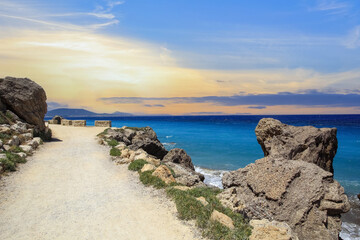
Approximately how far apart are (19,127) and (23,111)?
10.1 ft

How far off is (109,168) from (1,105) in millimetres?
15067

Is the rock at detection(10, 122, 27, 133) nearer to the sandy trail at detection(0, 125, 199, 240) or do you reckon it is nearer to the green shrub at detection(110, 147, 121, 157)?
the sandy trail at detection(0, 125, 199, 240)

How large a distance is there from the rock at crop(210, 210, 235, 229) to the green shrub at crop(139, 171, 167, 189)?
4.27 meters

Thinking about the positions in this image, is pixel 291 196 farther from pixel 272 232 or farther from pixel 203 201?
pixel 203 201

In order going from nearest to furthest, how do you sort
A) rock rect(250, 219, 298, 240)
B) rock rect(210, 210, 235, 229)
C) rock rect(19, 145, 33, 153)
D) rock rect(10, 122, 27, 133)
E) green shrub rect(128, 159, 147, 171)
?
rock rect(250, 219, 298, 240) → rock rect(210, 210, 235, 229) → green shrub rect(128, 159, 147, 171) → rock rect(19, 145, 33, 153) → rock rect(10, 122, 27, 133)

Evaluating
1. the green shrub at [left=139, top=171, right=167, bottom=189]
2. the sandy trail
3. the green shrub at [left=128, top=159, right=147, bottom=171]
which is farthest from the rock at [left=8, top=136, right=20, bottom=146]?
the green shrub at [left=139, top=171, right=167, bottom=189]

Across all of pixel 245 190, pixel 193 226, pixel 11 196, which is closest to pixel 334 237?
pixel 245 190

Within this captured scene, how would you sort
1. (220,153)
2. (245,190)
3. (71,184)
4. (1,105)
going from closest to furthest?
(245,190), (71,184), (1,105), (220,153)

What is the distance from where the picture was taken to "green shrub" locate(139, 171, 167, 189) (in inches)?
516

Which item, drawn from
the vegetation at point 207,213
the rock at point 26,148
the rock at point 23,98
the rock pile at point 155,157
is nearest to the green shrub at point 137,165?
the rock pile at point 155,157

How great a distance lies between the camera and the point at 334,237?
9.63m

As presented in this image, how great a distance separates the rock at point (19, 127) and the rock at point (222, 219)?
19.9m

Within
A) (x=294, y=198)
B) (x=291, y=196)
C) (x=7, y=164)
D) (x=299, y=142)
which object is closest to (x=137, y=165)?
(x=7, y=164)

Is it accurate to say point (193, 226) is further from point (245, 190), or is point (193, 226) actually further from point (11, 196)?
point (11, 196)
